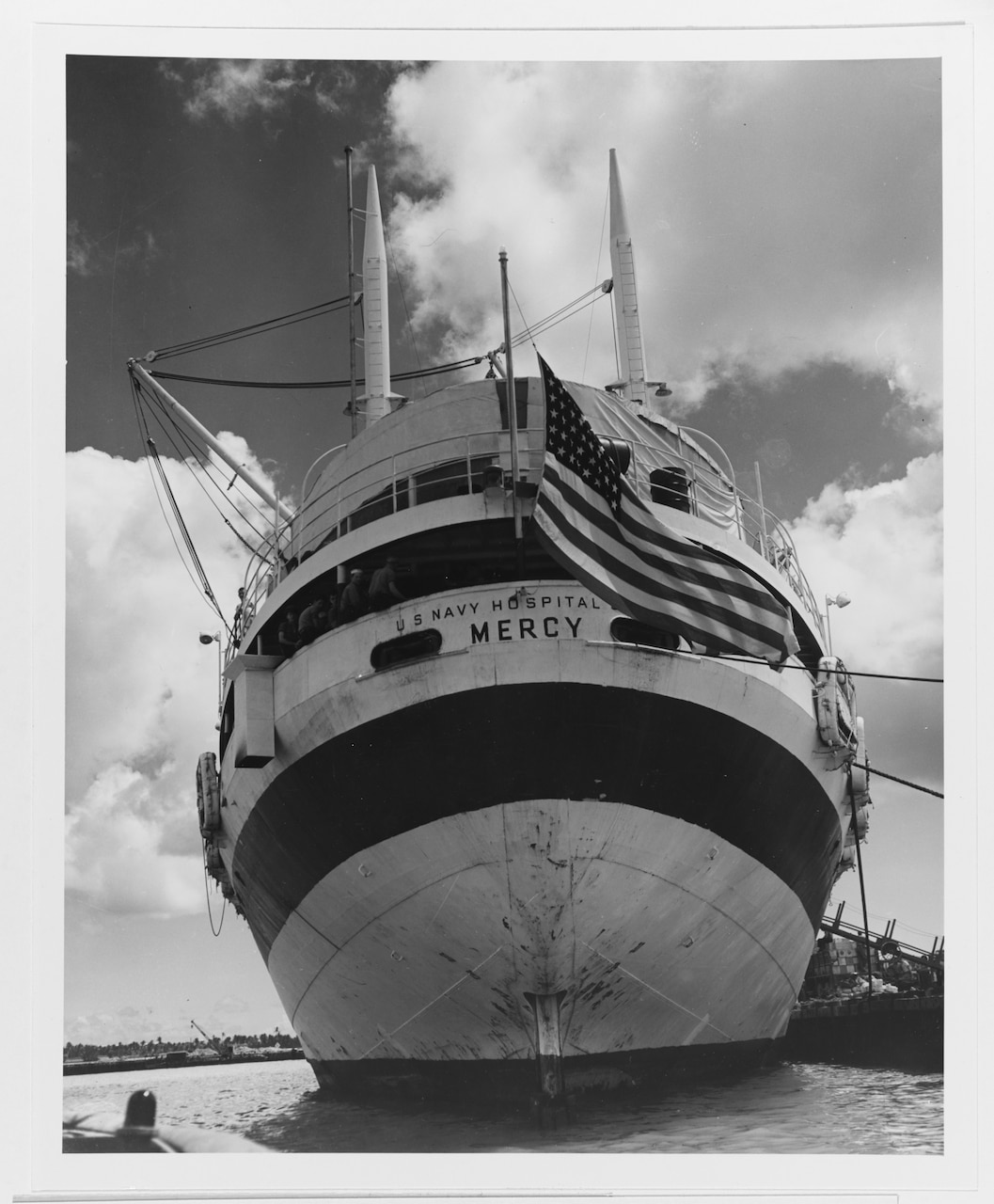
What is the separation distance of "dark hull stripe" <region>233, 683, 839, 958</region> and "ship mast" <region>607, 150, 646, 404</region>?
20.9ft

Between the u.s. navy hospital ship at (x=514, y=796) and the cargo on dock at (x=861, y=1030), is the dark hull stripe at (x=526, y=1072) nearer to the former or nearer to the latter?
the u.s. navy hospital ship at (x=514, y=796)

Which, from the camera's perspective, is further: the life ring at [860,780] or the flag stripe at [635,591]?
the life ring at [860,780]

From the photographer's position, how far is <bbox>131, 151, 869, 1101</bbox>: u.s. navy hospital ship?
11734mm

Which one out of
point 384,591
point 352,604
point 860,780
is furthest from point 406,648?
point 860,780

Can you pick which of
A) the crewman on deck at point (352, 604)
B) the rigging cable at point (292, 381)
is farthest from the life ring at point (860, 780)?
the rigging cable at point (292, 381)

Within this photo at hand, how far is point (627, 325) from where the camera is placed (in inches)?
685

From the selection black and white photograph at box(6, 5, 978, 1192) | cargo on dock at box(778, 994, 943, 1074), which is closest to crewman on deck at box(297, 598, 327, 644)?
black and white photograph at box(6, 5, 978, 1192)

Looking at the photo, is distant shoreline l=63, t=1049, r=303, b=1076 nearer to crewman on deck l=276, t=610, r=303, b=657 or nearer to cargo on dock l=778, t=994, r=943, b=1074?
crewman on deck l=276, t=610, r=303, b=657

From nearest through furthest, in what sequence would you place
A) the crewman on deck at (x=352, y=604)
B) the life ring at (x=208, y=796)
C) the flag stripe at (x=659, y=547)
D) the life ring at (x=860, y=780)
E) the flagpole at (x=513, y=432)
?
1. the flag stripe at (x=659, y=547)
2. the flagpole at (x=513, y=432)
3. the crewman on deck at (x=352, y=604)
4. the life ring at (x=860, y=780)
5. the life ring at (x=208, y=796)

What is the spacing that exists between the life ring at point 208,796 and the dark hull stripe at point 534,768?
2608 millimetres

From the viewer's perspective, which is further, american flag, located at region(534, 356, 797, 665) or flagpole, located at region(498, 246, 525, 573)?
flagpole, located at region(498, 246, 525, 573)

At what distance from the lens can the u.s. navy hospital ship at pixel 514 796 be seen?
11.7 metres
